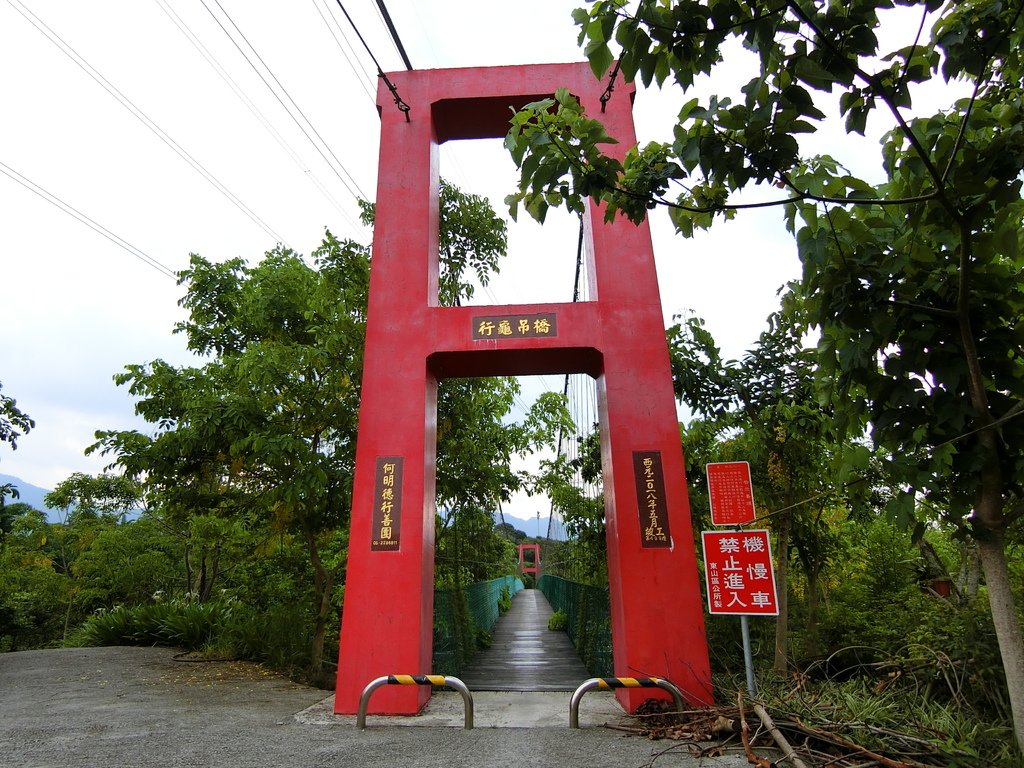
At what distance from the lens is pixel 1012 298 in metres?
2.72

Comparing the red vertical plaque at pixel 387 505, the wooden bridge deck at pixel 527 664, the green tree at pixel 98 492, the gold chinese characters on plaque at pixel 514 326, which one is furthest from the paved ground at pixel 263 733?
the green tree at pixel 98 492

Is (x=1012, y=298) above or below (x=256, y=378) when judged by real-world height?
below

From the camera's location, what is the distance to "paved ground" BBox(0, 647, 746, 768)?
354 cm

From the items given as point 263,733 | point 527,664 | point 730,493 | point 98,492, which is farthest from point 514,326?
point 98,492

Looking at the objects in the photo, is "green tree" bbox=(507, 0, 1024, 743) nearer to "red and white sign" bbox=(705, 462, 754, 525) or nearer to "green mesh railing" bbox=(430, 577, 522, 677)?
"red and white sign" bbox=(705, 462, 754, 525)

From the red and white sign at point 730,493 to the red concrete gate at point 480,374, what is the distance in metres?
0.50

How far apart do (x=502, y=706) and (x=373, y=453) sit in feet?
7.78

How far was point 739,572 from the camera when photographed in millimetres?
4496

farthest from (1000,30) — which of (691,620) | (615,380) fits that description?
(691,620)

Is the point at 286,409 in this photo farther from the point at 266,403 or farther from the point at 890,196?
the point at 890,196

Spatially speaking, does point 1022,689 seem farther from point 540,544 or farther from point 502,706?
point 540,544

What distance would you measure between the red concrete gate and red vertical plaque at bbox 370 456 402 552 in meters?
0.01

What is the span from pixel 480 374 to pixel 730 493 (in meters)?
2.69

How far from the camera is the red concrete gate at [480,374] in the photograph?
16.0 ft
